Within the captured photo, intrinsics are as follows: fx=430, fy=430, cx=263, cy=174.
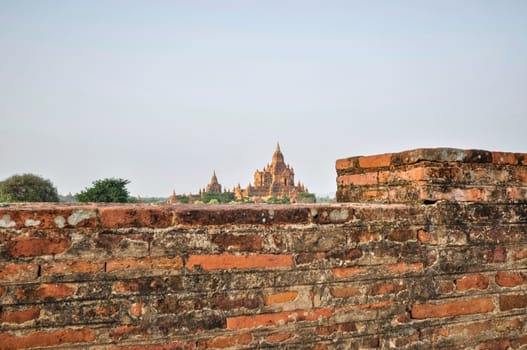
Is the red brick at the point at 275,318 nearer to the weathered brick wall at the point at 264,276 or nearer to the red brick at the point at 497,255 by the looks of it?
the weathered brick wall at the point at 264,276

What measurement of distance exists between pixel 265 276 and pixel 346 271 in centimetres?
51

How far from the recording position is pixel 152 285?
2.17 metres

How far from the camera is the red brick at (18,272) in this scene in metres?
1.97

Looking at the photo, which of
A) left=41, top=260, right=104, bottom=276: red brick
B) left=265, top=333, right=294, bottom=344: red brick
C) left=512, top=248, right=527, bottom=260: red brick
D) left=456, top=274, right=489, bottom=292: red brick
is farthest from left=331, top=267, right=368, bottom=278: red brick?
left=41, top=260, right=104, bottom=276: red brick

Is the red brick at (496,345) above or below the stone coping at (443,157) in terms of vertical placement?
below

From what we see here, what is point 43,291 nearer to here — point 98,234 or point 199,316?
point 98,234

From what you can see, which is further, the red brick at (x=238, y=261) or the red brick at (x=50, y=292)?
the red brick at (x=238, y=261)

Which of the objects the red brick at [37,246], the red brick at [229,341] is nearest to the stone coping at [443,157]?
the red brick at [229,341]

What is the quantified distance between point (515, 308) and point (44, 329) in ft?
9.45

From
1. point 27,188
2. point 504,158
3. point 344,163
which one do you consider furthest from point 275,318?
point 27,188

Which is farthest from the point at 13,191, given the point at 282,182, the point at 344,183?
the point at 282,182

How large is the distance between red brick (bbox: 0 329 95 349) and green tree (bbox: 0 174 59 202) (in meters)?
49.5

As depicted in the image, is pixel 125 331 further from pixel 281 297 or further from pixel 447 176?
pixel 447 176

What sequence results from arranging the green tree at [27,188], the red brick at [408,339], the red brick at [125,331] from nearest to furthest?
the red brick at [125,331]
the red brick at [408,339]
the green tree at [27,188]
